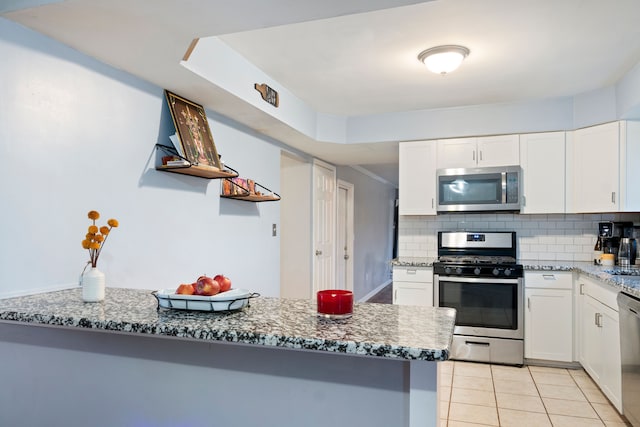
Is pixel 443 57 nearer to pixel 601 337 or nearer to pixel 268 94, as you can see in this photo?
pixel 268 94

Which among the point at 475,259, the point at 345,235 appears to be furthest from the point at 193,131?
the point at 345,235

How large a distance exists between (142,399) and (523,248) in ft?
11.9

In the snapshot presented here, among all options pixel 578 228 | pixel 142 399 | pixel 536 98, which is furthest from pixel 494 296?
pixel 142 399

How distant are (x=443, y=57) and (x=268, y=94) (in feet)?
3.99

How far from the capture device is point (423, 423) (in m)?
1.12

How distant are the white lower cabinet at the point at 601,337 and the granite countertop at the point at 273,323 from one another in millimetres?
1848

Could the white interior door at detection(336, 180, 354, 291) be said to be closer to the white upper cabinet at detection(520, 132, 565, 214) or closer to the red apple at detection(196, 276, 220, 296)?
the white upper cabinet at detection(520, 132, 565, 214)

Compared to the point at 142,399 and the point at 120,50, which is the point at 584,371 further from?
the point at 120,50

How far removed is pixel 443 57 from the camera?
2.57m

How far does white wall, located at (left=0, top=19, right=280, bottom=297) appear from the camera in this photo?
174 centimetres

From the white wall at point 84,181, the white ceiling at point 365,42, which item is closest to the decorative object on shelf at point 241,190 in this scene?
the white wall at point 84,181

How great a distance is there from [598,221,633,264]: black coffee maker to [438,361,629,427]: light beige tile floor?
105cm

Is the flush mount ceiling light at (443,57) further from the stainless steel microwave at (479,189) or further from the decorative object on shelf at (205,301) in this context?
the decorative object on shelf at (205,301)

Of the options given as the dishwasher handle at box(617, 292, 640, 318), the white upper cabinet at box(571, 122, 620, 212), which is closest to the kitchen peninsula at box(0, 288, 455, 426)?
the dishwasher handle at box(617, 292, 640, 318)
